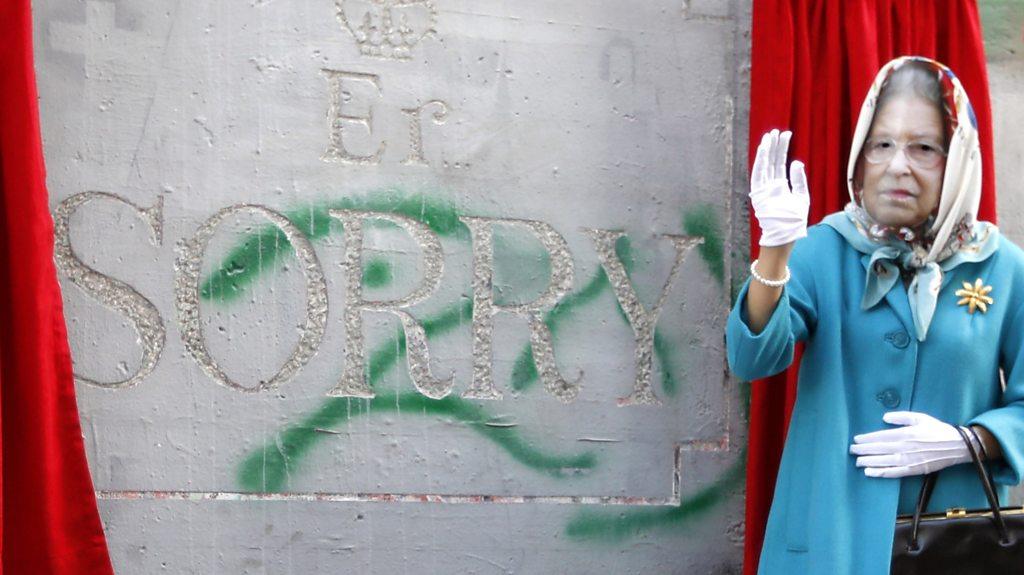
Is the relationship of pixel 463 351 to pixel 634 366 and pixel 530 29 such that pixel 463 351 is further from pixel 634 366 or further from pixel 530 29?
pixel 530 29

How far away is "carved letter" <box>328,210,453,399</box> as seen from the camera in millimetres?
3496

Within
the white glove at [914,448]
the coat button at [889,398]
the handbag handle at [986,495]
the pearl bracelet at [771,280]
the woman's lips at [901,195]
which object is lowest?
the handbag handle at [986,495]

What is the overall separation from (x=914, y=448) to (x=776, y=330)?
1.24 ft

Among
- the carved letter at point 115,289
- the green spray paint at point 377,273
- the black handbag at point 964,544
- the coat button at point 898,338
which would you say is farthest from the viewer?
the green spray paint at point 377,273

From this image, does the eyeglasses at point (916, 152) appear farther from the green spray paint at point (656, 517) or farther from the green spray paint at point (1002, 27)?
the green spray paint at point (1002, 27)

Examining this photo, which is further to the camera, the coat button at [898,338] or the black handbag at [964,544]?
the coat button at [898,338]

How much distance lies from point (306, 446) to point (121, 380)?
18.9 inches

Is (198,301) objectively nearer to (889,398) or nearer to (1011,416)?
(889,398)

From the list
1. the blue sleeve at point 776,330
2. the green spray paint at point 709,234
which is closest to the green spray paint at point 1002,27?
the green spray paint at point 709,234

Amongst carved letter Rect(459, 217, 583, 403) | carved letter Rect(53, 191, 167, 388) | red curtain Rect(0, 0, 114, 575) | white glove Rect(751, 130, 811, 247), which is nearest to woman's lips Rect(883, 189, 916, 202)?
white glove Rect(751, 130, 811, 247)

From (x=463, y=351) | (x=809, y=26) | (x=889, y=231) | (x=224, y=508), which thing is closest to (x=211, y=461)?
(x=224, y=508)

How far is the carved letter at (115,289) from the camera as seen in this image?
3311mm

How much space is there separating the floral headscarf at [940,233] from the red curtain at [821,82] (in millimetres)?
600

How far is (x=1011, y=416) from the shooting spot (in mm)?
2850
